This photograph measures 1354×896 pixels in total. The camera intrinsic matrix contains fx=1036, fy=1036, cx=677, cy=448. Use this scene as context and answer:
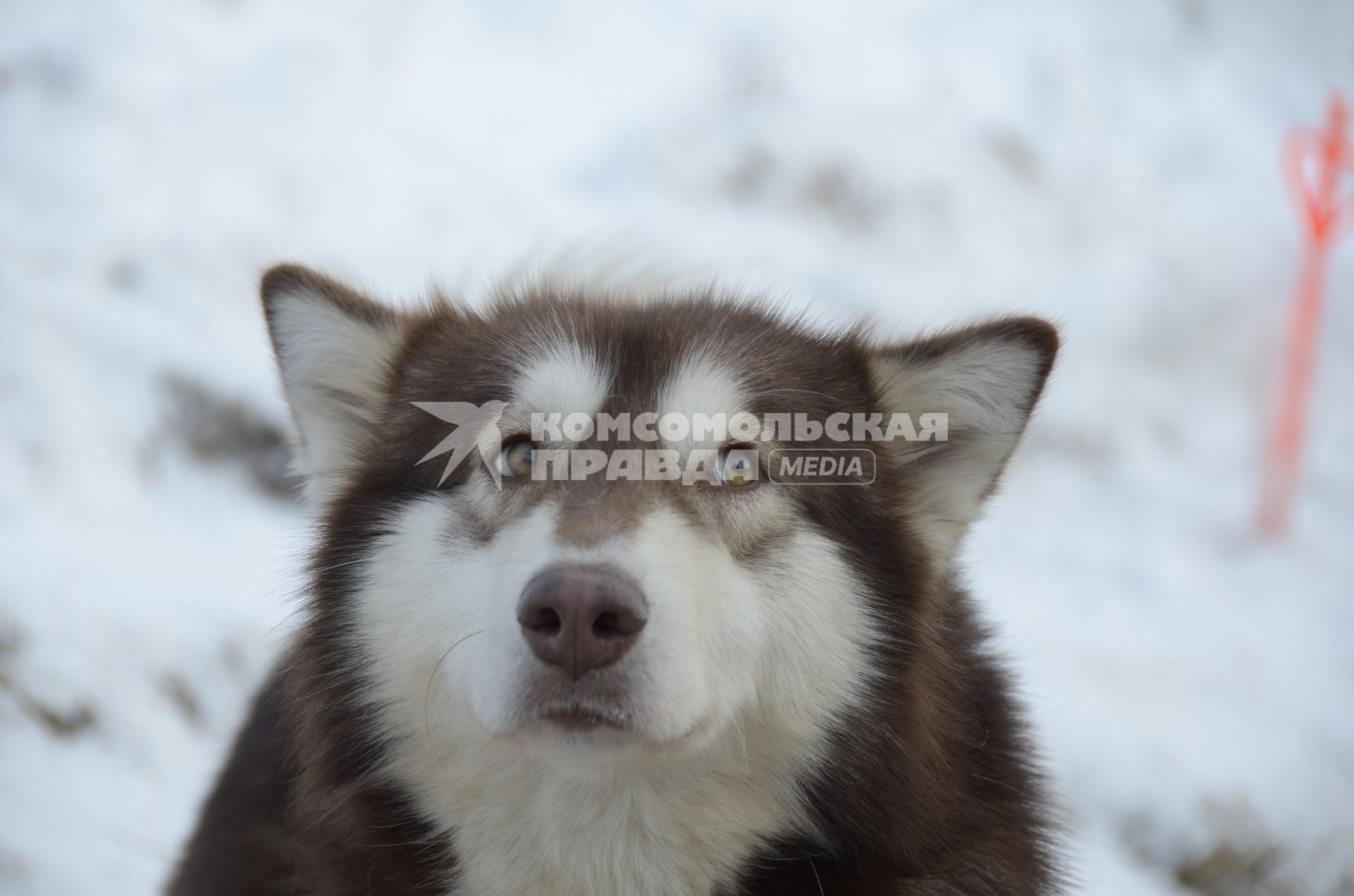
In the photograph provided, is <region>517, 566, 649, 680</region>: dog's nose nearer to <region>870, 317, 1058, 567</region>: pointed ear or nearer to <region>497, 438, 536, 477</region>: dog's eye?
<region>497, 438, 536, 477</region>: dog's eye

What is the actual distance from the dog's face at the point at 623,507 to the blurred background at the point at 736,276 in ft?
1.30

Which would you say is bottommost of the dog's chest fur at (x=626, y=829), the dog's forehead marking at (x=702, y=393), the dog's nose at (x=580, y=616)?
the dog's chest fur at (x=626, y=829)

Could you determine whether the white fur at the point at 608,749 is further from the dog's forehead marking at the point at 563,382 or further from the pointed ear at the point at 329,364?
the pointed ear at the point at 329,364

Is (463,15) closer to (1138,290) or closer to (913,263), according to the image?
(913,263)

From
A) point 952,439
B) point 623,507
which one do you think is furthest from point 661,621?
point 952,439

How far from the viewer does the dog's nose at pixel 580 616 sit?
6.37 ft

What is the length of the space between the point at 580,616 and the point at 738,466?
0.65 m

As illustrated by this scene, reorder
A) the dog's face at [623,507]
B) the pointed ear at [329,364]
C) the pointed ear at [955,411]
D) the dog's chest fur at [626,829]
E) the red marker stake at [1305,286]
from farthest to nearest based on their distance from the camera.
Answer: the red marker stake at [1305,286] → the pointed ear at [329,364] → the pointed ear at [955,411] → the dog's chest fur at [626,829] → the dog's face at [623,507]

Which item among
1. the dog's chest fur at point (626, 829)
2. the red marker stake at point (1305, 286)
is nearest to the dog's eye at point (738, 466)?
the dog's chest fur at point (626, 829)

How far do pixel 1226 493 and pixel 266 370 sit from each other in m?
6.05

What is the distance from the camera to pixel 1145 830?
4.61 metres

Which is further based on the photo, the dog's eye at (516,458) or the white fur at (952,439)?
the white fur at (952,439)

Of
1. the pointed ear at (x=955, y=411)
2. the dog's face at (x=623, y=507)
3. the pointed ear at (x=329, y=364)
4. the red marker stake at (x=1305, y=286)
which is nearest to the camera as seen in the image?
the dog's face at (x=623, y=507)

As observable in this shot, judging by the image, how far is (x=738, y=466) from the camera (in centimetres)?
243
